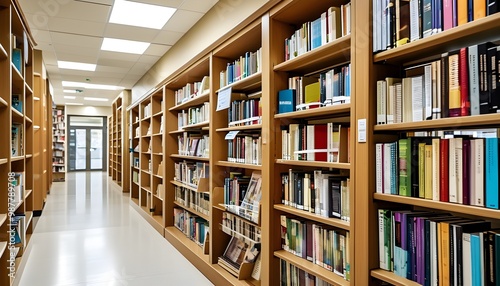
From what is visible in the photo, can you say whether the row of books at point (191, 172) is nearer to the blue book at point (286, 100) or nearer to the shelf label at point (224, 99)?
the shelf label at point (224, 99)

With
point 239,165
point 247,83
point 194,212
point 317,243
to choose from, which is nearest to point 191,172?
point 194,212

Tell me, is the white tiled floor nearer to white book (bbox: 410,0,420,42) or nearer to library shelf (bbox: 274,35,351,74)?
library shelf (bbox: 274,35,351,74)

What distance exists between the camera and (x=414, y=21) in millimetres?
Answer: 1559

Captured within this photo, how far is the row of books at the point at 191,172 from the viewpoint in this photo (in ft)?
12.8

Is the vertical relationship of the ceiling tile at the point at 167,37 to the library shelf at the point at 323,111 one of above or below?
above

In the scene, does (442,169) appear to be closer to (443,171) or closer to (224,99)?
(443,171)

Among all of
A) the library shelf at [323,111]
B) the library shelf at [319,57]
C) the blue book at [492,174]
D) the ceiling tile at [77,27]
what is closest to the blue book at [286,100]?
the library shelf at [323,111]

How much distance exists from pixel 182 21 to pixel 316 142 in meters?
2.97

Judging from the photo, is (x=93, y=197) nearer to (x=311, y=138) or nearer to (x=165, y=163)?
(x=165, y=163)

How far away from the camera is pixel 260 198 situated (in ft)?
9.05

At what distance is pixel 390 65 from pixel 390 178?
597 mm

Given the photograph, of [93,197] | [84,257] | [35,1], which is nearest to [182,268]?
[84,257]

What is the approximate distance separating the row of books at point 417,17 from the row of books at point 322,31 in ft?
0.92

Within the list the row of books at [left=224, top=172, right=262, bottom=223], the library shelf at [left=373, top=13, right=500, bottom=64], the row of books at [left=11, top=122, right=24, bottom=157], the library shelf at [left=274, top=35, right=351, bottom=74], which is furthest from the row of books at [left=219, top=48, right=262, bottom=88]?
the row of books at [left=11, top=122, right=24, bottom=157]
